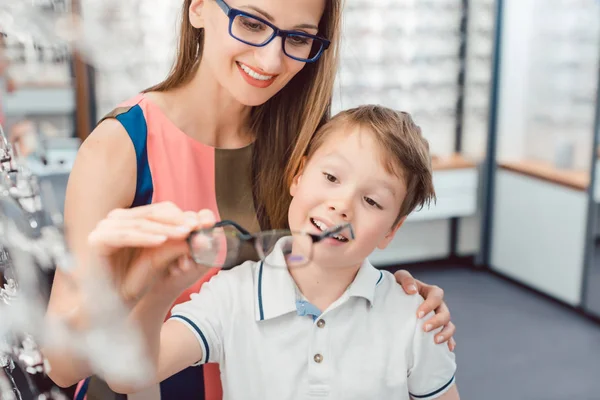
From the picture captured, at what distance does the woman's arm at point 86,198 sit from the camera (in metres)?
0.23

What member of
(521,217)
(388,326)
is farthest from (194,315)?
(521,217)

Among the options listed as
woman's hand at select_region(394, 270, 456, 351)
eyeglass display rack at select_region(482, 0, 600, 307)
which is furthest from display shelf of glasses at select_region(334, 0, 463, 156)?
woman's hand at select_region(394, 270, 456, 351)

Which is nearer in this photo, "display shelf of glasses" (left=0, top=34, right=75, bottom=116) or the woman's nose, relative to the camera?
"display shelf of glasses" (left=0, top=34, right=75, bottom=116)

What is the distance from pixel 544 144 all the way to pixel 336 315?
200 cm

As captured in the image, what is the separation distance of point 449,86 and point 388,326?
2.01 metres

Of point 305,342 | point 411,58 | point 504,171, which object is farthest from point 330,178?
point 504,171

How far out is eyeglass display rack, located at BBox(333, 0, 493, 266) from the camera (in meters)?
2.20

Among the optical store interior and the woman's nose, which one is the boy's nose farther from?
the optical store interior

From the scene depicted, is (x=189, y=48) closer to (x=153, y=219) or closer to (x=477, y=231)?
(x=153, y=219)

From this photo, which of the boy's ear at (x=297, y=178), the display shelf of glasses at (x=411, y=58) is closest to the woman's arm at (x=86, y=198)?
the boy's ear at (x=297, y=178)

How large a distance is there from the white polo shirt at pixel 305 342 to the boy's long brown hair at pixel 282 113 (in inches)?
2.1

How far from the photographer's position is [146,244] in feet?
0.75

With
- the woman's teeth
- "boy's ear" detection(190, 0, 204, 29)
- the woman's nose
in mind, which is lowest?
the woman's teeth

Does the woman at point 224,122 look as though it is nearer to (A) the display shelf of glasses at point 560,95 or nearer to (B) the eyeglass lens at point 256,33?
(B) the eyeglass lens at point 256,33
